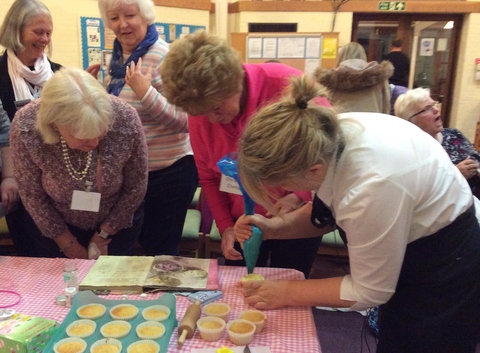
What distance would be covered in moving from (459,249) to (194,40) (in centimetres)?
94

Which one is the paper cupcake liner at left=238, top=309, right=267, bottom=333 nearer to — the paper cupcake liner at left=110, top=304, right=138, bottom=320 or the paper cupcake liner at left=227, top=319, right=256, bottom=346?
the paper cupcake liner at left=227, top=319, right=256, bottom=346

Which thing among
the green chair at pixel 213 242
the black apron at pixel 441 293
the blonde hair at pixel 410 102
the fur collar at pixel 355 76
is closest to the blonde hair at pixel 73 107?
the black apron at pixel 441 293

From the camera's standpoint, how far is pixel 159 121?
6.40 ft

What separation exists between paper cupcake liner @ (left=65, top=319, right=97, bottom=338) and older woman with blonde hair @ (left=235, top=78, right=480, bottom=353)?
1.91ft

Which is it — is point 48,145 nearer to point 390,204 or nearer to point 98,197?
point 98,197

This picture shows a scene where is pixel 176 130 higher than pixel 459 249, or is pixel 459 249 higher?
pixel 176 130

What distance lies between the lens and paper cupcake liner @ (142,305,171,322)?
1232 mm

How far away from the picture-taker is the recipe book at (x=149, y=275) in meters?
1.40

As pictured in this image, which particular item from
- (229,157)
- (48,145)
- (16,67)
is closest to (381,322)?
(229,157)

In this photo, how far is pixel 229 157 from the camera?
1.48 metres

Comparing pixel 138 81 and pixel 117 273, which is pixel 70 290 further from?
pixel 138 81

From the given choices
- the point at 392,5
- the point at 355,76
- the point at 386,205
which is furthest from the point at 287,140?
the point at 392,5

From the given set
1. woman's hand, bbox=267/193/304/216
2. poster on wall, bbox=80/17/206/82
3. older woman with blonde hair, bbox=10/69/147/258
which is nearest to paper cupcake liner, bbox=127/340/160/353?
woman's hand, bbox=267/193/304/216

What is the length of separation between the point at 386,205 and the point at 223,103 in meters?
0.61
